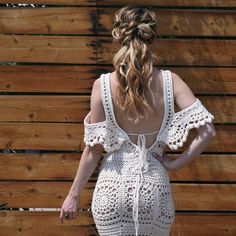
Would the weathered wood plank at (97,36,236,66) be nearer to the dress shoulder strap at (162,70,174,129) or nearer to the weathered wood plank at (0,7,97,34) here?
the weathered wood plank at (0,7,97,34)

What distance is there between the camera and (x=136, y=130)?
3.10 metres

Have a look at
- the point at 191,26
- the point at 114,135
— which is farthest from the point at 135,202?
the point at 191,26

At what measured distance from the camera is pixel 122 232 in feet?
10.0

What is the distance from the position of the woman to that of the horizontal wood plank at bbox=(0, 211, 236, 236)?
1398 millimetres

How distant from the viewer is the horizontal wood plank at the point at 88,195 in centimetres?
448

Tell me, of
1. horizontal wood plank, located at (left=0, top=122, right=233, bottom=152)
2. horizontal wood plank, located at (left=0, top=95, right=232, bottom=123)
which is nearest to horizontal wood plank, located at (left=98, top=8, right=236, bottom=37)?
horizontal wood plank, located at (left=0, top=95, right=232, bottom=123)

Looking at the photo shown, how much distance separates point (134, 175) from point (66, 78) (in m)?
1.59

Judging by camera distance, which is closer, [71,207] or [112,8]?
[71,207]

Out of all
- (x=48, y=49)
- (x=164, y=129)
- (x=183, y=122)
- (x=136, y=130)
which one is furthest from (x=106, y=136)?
(x=48, y=49)

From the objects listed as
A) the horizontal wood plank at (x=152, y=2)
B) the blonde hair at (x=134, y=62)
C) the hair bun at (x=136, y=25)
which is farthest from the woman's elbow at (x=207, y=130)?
the horizontal wood plank at (x=152, y=2)

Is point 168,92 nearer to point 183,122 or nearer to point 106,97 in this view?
point 183,122

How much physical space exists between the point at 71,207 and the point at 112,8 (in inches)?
70.3

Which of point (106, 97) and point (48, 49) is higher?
point (48, 49)

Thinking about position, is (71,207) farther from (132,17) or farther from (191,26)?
(191,26)
